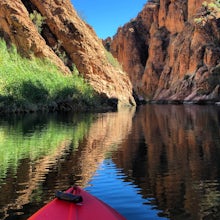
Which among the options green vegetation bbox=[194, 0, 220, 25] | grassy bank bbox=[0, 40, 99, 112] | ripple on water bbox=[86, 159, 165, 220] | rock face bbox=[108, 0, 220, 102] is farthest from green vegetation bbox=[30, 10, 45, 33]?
green vegetation bbox=[194, 0, 220, 25]

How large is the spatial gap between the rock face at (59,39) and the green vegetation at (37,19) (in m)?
0.75

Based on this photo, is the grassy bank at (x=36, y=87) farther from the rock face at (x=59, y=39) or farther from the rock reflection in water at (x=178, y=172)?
the rock reflection in water at (x=178, y=172)

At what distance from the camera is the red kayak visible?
5121 millimetres

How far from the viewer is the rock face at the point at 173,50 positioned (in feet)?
361

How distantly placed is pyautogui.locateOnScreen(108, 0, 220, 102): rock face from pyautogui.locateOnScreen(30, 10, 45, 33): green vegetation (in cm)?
4436

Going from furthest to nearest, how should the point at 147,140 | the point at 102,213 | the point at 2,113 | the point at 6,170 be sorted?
1. the point at 2,113
2. the point at 147,140
3. the point at 6,170
4. the point at 102,213

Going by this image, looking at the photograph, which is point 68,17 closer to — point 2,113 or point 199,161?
point 2,113

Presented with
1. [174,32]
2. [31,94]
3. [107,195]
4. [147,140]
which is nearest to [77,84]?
[31,94]

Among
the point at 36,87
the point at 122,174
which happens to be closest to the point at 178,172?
the point at 122,174

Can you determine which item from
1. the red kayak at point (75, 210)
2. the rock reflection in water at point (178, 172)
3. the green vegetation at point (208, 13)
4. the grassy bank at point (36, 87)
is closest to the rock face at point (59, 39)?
the grassy bank at point (36, 87)

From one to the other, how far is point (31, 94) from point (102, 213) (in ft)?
153

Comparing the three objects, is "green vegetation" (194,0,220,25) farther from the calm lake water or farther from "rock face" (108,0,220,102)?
the calm lake water

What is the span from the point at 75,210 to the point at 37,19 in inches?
2655

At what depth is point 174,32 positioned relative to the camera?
5689 inches
